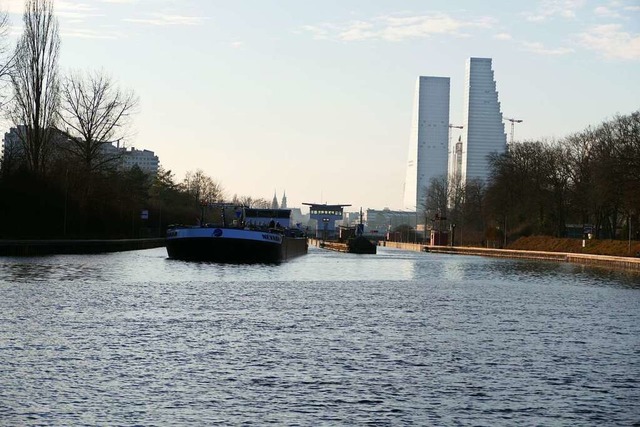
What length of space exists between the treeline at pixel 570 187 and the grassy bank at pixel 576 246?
1.95m

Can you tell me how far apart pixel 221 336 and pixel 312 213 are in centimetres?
17158

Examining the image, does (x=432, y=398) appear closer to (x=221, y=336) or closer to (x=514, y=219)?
(x=221, y=336)

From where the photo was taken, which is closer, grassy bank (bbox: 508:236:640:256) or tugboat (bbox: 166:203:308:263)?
tugboat (bbox: 166:203:308:263)

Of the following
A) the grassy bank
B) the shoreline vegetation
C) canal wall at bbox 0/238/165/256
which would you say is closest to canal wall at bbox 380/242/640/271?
the shoreline vegetation

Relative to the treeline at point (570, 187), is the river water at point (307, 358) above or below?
below

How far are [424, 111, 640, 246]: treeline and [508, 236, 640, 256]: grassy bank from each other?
1950 mm

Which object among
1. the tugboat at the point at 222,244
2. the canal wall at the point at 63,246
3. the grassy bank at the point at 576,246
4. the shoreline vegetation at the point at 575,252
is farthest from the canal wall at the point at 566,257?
the canal wall at the point at 63,246

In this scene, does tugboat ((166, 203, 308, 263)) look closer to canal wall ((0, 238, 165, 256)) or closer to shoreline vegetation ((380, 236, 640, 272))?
canal wall ((0, 238, 165, 256))

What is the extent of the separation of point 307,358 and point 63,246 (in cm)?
5786

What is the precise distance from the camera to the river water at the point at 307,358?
16375 mm

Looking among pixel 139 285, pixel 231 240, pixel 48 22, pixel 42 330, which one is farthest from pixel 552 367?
pixel 48 22

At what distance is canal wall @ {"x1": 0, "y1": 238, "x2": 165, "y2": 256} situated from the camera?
67.5 m

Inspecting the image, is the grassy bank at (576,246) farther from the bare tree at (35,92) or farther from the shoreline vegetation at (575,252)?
the bare tree at (35,92)

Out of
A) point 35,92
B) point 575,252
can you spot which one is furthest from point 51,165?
point 575,252
